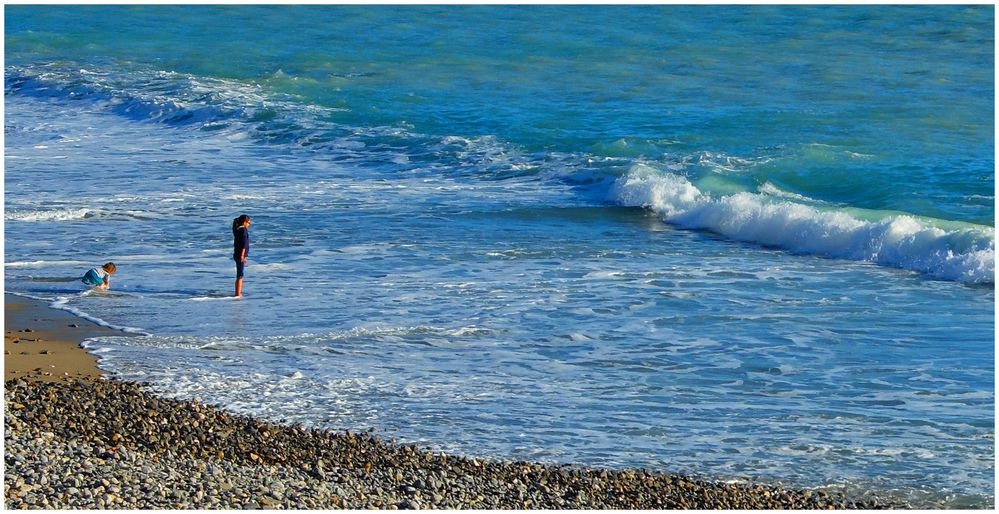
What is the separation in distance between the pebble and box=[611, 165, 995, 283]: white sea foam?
875cm

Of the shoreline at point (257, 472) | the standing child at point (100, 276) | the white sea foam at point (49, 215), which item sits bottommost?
the white sea foam at point (49, 215)

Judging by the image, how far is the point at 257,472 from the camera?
10562mm

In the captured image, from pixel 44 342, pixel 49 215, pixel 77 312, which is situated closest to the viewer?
pixel 44 342

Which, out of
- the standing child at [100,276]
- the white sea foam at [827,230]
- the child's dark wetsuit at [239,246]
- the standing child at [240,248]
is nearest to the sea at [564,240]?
the white sea foam at [827,230]

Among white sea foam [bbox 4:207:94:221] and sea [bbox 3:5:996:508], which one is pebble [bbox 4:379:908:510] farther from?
white sea foam [bbox 4:207:94:221]

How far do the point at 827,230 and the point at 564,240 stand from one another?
3.62 m

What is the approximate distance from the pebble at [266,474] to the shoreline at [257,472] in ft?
0.03

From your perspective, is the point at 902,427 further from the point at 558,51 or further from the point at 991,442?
the point at 558,51

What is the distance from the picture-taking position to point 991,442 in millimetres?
11953

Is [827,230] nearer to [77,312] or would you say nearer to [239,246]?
[239,246]

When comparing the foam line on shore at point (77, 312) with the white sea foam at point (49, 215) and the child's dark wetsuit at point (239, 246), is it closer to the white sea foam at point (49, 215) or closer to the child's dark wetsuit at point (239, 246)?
the child's dark wetsuit at point (239, 246)

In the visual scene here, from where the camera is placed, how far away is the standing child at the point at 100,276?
55.9ft

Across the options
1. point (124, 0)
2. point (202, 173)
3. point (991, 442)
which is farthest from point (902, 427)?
point (124, 0)

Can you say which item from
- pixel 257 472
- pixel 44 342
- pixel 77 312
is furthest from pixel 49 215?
pixel 257 472
